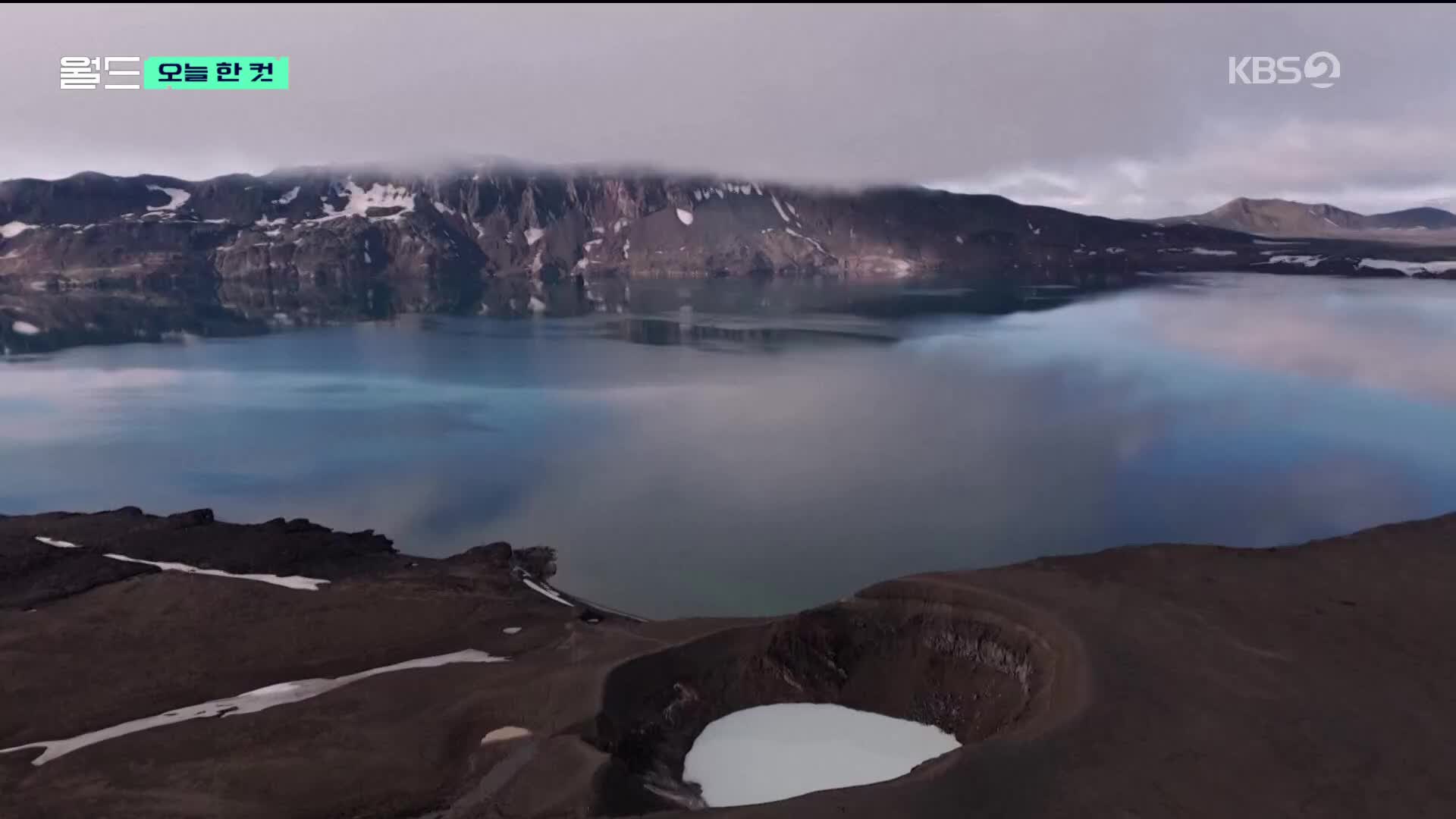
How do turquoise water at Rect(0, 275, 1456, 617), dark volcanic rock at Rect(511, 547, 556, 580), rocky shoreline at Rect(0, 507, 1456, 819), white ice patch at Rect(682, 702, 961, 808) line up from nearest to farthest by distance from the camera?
rocky shoreline at Rect(0, 507, 1456, 819) → white ice patch at Rect(682, 702, 961, 808) → dark volcanic rock at Rect(511, 547, 556, 580) → turquoise water at Rect(0, 275, 1456, 617)

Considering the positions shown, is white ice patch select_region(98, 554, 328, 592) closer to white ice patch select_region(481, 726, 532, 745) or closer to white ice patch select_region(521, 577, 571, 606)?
white ice patch select_region(521, 577, 571, 606)

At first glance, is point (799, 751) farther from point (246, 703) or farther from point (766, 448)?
point (766, 448)

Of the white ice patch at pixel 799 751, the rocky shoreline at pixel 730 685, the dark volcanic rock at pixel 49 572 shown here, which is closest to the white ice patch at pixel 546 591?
the rocky shoreline at pixel 730 685

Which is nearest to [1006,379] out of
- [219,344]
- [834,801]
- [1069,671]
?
[1069,671]

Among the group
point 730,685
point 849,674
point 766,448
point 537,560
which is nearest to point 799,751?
point 730,685

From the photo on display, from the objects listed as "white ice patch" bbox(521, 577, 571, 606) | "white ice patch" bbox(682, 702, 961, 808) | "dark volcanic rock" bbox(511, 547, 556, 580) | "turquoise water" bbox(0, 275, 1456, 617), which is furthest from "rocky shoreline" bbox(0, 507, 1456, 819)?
"turquoise water" bbox(0, 275, 1456, 617)

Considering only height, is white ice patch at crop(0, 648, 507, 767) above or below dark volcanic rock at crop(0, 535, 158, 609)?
below
